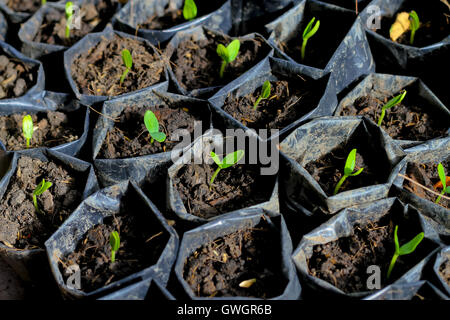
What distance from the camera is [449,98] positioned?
2.05 m

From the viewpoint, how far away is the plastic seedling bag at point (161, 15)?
2.16m

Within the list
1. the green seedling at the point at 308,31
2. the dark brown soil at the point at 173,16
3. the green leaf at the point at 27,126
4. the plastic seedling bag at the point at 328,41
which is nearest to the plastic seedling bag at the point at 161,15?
the dark brown soil at the point at 173,16

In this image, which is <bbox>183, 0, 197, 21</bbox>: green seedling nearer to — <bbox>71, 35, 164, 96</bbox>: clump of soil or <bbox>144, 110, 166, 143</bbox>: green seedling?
<bbox>71, 35, 164, 96</bbox>: clump of soil

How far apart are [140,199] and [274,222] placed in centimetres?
46

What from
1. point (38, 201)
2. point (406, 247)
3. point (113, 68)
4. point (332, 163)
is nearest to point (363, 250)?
point (406, 247)

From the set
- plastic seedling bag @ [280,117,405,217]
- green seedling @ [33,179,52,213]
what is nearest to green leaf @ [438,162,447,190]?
plastic seedling bag @ [280,117,405,217]

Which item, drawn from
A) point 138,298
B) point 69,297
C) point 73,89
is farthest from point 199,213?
point 73,89

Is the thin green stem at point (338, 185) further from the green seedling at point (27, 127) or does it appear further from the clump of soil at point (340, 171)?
the green seedling at point (27, 127)

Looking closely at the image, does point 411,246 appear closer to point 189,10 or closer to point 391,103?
point 391,103

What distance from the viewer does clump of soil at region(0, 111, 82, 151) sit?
1911 mm

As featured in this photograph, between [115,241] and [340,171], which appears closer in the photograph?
[115,241]

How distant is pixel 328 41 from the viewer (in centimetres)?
215

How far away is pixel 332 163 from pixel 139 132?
2.42ft
